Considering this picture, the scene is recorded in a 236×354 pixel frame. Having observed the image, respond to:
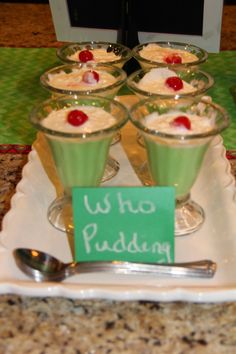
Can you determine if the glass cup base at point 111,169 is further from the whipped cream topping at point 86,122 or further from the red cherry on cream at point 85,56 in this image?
the red cherry on cream at point 85,56

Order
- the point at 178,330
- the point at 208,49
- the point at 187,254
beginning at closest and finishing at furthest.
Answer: the point at 178,330 → the point at 187,254 → the point at 208,49

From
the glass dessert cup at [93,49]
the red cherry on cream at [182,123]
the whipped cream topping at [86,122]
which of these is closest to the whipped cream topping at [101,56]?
the glass dessert cup at [93,49]

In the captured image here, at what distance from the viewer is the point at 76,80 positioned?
1125mm

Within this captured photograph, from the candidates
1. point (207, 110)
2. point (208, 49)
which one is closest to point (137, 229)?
point (207, 110)

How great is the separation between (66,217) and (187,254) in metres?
0.21

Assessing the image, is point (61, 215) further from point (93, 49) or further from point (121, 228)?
point (93, 49)

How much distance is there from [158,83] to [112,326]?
0.58m

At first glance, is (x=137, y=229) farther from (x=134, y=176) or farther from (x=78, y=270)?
(x=134, y=176)

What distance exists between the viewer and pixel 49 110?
3.10 feet

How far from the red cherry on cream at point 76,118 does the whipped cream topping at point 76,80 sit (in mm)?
188

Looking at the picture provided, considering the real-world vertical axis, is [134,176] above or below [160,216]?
below

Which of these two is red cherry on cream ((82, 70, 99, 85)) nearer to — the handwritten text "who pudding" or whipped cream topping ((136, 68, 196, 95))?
whipped cream topping ((136, 68, 196, 95))

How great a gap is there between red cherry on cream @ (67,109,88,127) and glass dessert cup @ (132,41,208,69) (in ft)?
1.10

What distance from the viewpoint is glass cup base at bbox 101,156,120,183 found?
105cm
